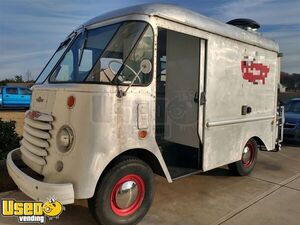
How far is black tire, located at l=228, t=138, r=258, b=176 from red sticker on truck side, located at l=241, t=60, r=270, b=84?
45.3 inches

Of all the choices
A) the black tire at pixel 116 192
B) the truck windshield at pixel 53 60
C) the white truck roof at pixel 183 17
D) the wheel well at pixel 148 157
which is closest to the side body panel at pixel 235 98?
the white truck roof at pixel 183 17

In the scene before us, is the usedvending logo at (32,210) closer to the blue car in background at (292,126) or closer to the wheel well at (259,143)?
the wheel well at (259,143)

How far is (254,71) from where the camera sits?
5.57 meters

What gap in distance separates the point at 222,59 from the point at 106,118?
2325 mm

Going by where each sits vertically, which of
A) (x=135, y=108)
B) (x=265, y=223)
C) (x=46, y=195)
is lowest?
(x=265, y=223)

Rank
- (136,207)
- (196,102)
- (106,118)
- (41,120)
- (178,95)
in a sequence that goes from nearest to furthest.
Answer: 1. (106,118)
2. (41,120)
3. (136,207)
4. (196,102)
5. (178,95)

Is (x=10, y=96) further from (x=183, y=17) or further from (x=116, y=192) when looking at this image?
(x=116, y=192)

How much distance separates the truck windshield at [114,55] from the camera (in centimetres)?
345

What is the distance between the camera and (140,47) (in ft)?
11.7

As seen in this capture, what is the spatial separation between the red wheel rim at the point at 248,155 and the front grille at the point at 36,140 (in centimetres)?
373

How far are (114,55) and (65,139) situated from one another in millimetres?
1105

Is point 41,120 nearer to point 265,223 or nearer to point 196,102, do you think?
point 196,102

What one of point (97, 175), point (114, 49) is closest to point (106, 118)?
point (97, 175)

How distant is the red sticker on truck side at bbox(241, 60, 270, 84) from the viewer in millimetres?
5332
